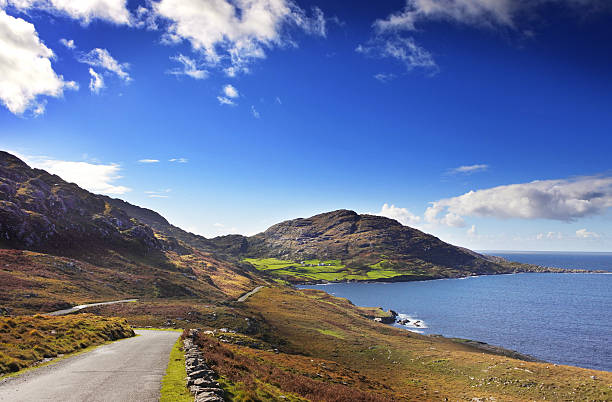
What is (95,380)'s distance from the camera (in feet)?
63.9

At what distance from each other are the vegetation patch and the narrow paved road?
0.41m

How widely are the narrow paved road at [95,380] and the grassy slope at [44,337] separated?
1.96 meters

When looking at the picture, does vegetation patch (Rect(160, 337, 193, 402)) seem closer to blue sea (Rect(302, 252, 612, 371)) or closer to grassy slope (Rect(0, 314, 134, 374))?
grassy slope (Rect(0, 314, 134, 374))

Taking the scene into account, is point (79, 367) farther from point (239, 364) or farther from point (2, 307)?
point (2, 307)

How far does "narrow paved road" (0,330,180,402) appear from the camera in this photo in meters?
16.7

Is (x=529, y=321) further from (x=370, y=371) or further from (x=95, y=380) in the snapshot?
(x=95, y=380)

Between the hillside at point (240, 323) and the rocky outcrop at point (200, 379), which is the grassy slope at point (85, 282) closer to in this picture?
the hillside at point (240, 323)

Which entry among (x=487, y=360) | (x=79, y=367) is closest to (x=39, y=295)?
(x=79, y=367)

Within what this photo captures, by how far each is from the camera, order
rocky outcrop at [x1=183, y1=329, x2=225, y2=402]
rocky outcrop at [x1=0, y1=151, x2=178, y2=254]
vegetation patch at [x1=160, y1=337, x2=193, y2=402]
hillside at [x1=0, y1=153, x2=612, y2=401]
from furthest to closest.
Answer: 1. rocky outcrop at [x1=0, y1=151, x2=178, y2=254]
2. hillside at [x1=0, y1=153, x2=612, y2=401]
3. vegetation patch at [x1=160, y1=337, x2=193, y2=402]
4. rocky outcrop at [x1=183, y1=329, x2=225, y2=402]

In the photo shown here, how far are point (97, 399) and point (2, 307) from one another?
5630cm

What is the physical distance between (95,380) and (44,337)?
1498 cm

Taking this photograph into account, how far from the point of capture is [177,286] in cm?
10950

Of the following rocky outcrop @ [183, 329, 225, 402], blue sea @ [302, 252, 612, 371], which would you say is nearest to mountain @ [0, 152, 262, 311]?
rocky outcrop @ [183, 329, 225, 402]

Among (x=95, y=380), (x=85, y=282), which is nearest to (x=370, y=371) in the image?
(x=95, y=380)
